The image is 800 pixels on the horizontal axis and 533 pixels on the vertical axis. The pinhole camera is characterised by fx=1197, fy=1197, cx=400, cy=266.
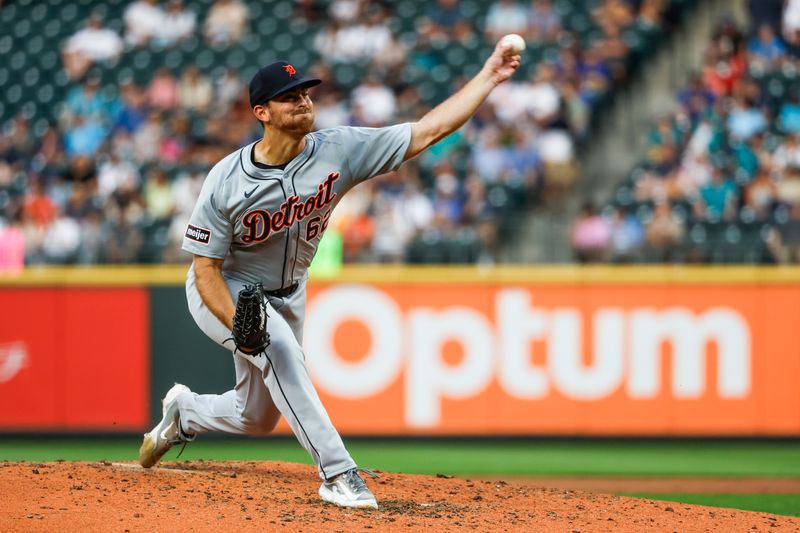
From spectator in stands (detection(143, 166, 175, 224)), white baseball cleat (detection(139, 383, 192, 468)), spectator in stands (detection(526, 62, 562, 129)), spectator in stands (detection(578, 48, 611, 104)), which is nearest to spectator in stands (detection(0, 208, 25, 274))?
spectator in stands (detection(143, 166, 175, 224))

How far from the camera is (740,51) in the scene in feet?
42.8

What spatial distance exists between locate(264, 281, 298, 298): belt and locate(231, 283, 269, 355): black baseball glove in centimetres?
38

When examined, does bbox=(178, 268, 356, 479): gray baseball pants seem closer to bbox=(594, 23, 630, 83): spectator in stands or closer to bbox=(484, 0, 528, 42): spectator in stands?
bbox=(594, 23, 630, 83): spectator in stands

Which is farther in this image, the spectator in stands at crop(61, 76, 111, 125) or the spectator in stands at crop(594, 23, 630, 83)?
the spectator in stands at crop(61, 76, 111, 125)

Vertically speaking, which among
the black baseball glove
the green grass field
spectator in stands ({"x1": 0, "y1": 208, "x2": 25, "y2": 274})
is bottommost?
the green grass field

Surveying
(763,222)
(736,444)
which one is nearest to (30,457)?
(736,444)

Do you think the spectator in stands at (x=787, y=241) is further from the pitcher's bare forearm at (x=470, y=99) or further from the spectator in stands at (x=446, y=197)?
the pitcher's bare forearm at (x=470, y=99)

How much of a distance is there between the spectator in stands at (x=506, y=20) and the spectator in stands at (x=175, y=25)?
376 centimetres

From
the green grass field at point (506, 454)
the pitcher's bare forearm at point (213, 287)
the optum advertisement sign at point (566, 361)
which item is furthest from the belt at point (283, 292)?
the optum advertisement sign at point (566, 361)

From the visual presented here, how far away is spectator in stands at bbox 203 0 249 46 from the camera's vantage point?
14914 mm

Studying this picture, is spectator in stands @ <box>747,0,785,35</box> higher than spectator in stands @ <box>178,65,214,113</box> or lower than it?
higher

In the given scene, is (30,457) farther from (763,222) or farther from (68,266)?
(763,222)

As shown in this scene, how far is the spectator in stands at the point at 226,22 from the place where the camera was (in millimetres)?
14914

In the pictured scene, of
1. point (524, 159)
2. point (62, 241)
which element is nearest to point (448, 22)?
point (524, 159)
